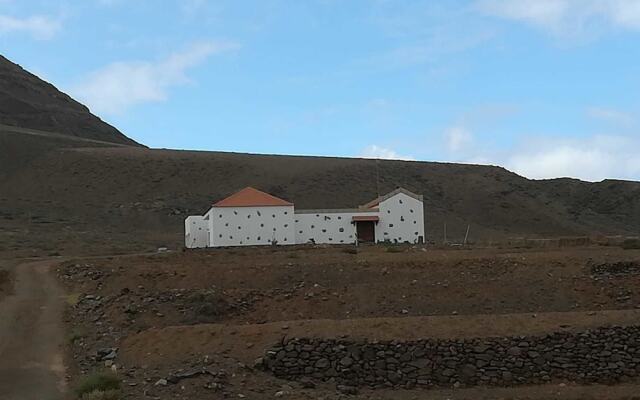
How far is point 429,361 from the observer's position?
1558 cm

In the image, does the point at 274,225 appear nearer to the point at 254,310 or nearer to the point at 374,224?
the point at 374,224

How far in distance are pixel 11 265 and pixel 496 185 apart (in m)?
67.1

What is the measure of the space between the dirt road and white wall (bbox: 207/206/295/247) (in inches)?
600

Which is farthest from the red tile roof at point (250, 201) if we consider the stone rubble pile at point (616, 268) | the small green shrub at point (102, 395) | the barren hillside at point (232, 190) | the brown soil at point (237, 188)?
the small green shrub at point (102, 395)

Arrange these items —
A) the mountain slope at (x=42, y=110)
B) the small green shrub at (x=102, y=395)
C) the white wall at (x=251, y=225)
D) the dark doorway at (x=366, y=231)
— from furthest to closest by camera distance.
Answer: the mountain slope at (x=42, y=110) < the dark doorway at (x=366, y=231) < the white wall at (x=251, y=225) < the small green shrub at (x=102, y=395)

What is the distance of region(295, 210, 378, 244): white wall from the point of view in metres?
43.0

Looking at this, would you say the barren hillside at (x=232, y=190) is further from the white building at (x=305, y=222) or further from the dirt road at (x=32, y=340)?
the dirt road at (x=32, y=340)

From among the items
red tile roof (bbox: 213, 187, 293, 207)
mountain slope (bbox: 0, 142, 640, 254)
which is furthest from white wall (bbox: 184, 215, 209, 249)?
mountain slope (bbox: 0, 142, 640, 254)

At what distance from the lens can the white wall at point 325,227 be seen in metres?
43.0

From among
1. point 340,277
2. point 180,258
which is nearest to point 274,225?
point 180,258

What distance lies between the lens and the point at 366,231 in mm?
43469

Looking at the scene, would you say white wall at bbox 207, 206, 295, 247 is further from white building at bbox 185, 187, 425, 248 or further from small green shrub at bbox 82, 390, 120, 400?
small green shrub at bbox 82, 390, 120, 400

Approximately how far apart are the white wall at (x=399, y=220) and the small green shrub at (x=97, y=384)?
3088 centimetres

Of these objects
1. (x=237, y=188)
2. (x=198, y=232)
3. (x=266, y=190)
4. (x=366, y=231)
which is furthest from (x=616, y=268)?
(x=237, y=188)
